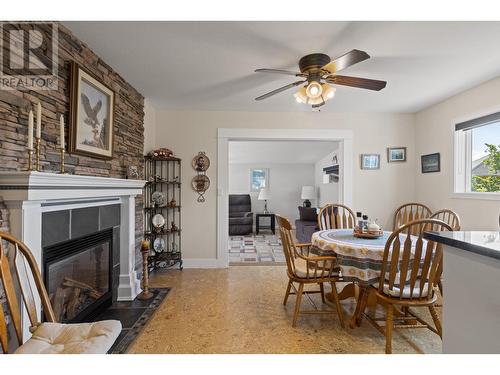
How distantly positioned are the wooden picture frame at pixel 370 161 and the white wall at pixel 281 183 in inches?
155

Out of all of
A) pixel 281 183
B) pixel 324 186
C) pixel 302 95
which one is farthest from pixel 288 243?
pixel 281 183

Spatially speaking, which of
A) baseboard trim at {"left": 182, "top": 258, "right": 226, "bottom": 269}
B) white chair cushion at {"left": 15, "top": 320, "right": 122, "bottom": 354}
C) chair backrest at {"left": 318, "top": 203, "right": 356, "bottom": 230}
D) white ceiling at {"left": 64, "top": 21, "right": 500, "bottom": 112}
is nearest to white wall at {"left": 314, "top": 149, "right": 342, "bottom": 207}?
chair backrest at {"left": 318, "top": 203, "right": 356, "bottom": 230}

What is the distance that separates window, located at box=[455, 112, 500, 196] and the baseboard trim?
3281 mm

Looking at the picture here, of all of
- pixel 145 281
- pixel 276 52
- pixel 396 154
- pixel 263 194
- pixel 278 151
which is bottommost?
pixel 145 281

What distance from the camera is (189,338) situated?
1.97 m

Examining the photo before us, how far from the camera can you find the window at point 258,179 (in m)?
7.75

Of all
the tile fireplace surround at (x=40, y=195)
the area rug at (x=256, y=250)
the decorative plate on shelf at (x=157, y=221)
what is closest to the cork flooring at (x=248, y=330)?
the decorative plate on shelf at (x=157, y=221)

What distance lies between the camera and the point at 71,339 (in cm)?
109

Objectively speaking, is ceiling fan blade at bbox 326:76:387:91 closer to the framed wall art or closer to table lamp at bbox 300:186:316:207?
the framed wall art

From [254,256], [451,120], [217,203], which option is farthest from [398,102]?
[254,256]

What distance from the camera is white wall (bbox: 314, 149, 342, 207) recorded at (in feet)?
19.6

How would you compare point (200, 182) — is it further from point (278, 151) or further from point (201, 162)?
point (278, 151)

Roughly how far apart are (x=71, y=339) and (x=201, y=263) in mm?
2658
